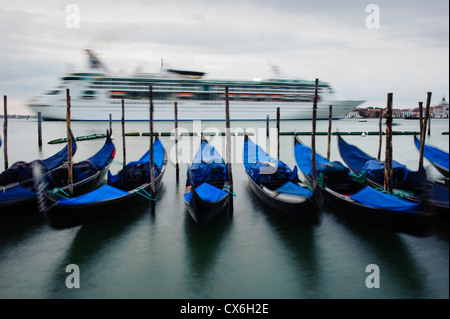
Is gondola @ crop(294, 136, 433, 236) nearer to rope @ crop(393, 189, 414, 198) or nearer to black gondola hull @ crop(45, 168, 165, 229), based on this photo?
rope @ crop(393, 189, 414, 198)

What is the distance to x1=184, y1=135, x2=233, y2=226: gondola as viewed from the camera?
4.44 metres

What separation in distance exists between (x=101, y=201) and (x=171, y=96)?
30296mm

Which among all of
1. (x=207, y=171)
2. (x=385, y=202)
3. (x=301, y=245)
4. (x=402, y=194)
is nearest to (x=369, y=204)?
(x=385, y=202)

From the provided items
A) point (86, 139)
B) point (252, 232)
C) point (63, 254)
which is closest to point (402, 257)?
point (252, 232)

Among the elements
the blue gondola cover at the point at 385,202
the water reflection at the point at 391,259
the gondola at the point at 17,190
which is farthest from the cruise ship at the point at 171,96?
the blue gondola cover at the point at 385,202

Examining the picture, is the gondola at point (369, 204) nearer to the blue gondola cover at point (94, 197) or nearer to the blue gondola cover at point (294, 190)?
the blue gondola cover at point (294, 190)

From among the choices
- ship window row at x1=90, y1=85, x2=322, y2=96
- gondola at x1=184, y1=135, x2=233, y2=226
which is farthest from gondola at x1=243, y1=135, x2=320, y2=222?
ship window row at x1=90, y1=85, x2=322, y2=96

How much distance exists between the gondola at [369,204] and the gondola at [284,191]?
280 millimetres

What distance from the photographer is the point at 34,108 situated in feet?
102

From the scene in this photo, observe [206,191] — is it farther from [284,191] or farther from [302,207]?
[302,207]

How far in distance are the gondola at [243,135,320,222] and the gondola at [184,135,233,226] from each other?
0.65 m

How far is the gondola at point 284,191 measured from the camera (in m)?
4.24
